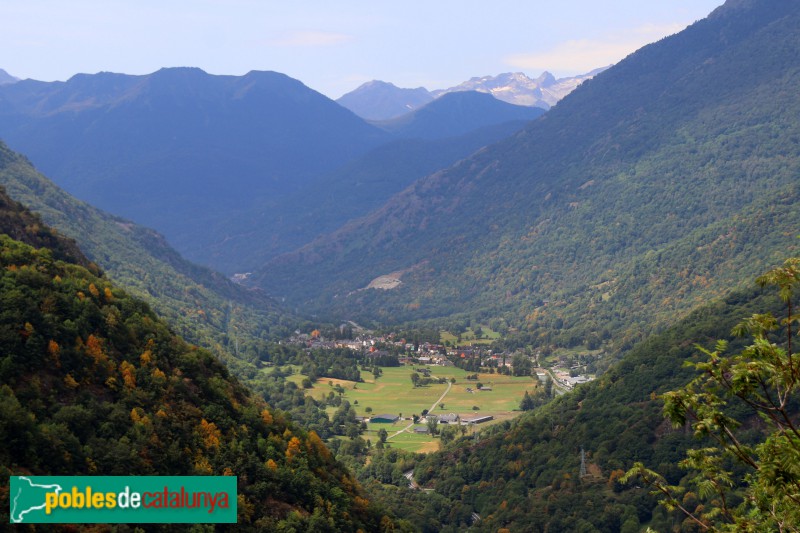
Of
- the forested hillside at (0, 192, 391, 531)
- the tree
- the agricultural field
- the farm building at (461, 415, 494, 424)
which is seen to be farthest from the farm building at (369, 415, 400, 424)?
the tree

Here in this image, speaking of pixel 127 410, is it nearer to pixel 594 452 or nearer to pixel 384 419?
pixel 594 452

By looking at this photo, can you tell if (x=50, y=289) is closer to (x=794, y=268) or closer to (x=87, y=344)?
(x=87, y=344)

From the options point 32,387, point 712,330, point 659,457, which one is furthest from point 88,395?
point 712,330

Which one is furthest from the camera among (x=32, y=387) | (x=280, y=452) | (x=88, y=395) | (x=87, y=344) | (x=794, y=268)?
(x=280, y=452)

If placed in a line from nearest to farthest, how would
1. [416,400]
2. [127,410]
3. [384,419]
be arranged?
[127,410] → [384,419] → [416,400]

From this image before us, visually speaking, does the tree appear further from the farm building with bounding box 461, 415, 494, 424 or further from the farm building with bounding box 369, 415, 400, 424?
the farm building with bounding box 369, 415, 400, 424

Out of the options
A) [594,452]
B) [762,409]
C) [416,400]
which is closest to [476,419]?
[416,400]

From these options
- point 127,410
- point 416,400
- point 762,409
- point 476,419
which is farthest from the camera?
point 416,400

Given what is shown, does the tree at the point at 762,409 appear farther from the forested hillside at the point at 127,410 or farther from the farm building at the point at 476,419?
the farm building at the point at 476,419

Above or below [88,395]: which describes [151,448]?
below
